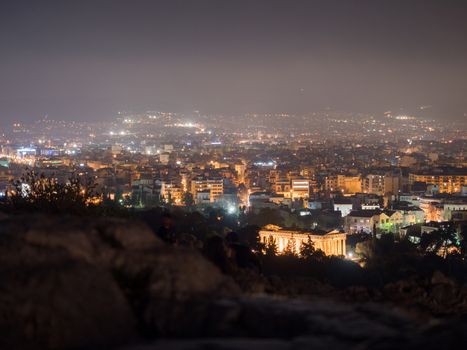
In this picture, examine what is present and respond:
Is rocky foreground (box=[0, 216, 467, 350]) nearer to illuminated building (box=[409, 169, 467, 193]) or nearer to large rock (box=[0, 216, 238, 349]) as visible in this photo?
large rock (box=[0, 216, 238, 349])

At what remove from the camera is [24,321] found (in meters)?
5.00

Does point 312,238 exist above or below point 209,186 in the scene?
above

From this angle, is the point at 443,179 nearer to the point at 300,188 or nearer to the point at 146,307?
the point at 300,188

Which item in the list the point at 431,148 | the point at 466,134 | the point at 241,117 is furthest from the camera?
the point at 241,117

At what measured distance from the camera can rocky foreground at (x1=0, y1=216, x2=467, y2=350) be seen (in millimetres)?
4891

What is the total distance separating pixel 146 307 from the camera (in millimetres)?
5316

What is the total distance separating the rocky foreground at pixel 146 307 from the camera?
489 centimetres

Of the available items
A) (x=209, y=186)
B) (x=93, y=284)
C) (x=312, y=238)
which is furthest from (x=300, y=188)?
(x=93, y=284)

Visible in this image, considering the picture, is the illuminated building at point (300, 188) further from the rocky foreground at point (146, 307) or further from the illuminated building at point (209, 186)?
the rocky foreground at point (146, 307)

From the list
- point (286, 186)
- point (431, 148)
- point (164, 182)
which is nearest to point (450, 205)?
point (286, 186)

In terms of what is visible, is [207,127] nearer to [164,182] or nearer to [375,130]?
[375,130]

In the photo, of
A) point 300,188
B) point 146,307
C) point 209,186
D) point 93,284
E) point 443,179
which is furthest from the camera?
point 443,179

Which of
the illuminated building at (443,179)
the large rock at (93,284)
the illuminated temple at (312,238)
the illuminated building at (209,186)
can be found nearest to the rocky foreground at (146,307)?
the large rock at (93,284)

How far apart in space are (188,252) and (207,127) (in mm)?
164993
